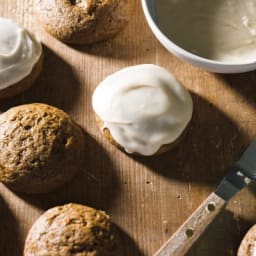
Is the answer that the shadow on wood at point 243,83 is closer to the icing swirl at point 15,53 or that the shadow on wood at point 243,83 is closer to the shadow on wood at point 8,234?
the icing swirl at point 15,53

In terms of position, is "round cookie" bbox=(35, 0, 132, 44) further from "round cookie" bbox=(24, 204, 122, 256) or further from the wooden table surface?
"round cookie" bbox=(24, 204, 122, 256)

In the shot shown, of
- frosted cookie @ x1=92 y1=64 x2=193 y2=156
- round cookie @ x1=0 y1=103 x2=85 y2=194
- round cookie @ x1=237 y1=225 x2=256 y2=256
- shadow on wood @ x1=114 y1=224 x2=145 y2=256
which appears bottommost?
shadow on wood @ x1=114 y1=224 x2=145 y2=256

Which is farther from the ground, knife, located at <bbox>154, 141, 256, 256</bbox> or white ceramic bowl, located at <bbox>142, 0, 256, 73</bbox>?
white ceramic bowl, located at <bbox>142, 0, 256, 73</bbox>

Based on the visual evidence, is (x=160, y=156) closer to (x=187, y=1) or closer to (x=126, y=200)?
(x=126, y=200)

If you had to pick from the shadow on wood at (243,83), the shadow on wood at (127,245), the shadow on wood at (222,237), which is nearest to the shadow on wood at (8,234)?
the shadow on wood at (127,245)

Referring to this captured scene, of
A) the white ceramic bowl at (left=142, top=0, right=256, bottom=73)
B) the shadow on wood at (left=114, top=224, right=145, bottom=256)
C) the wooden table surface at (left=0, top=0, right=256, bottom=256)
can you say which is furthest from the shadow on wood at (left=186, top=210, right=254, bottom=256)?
the white ceramic bowl at (left=142, top=0, right=256, bottom=73)

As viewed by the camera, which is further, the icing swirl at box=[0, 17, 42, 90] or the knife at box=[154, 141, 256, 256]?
the icing swirl at box=[0, 17, 42, 90]

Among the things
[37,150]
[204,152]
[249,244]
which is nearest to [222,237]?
[249,244]
